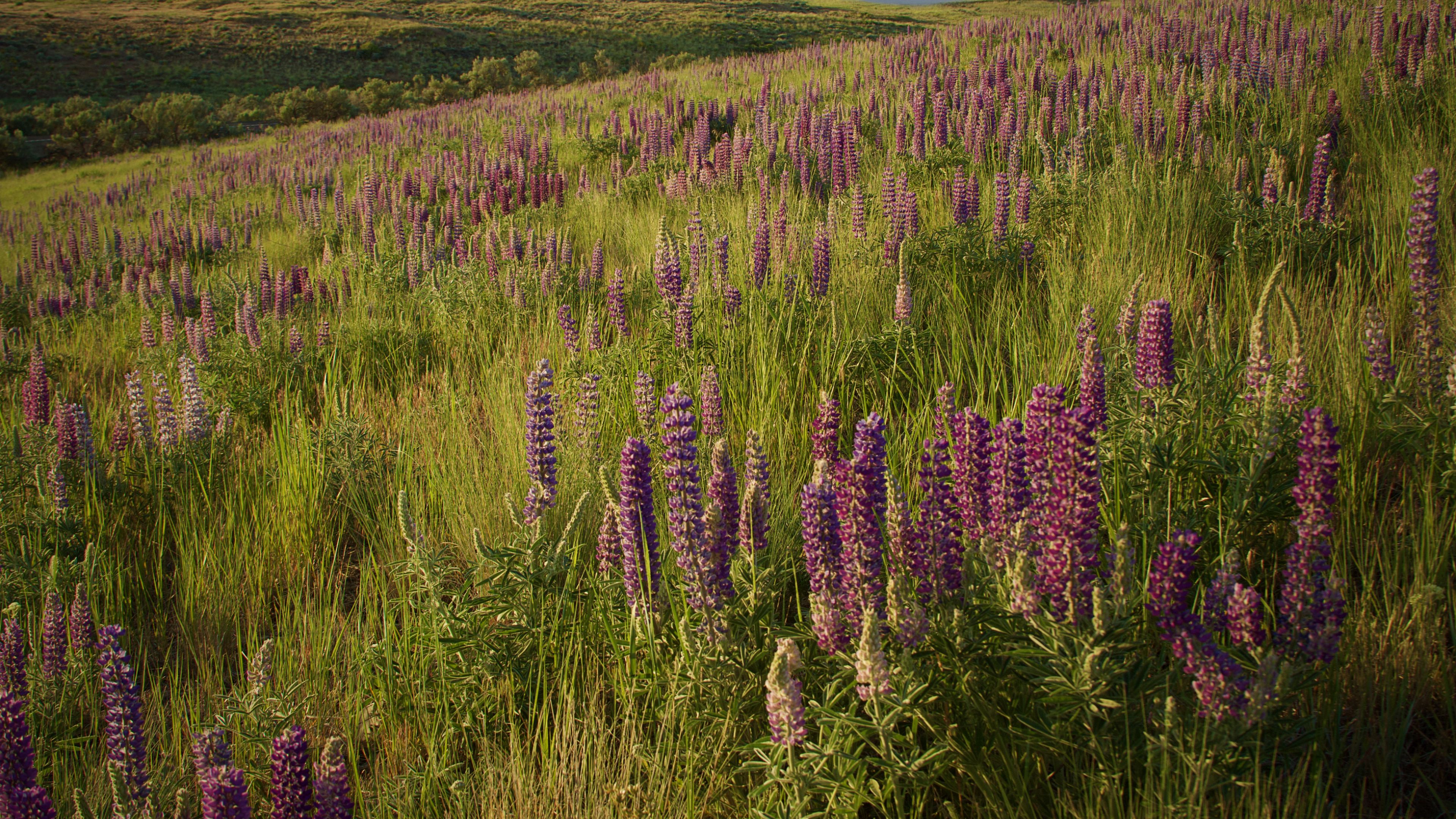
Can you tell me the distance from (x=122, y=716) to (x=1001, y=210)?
416cm

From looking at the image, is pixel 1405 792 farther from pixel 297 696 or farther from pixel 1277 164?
pixel 1277 164

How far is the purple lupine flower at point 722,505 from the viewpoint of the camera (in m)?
Answer: 1.71

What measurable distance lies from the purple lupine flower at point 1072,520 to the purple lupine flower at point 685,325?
221 cm

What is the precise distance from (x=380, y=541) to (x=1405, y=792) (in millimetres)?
3075

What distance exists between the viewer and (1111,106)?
6742 mm

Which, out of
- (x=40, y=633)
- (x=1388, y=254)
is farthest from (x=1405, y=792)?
(x=40, y=633)

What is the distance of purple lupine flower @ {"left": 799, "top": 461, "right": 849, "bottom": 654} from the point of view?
5.32 ft

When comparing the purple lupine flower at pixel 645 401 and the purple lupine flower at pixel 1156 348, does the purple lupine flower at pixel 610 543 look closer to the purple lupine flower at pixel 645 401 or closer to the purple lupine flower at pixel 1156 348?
the purple lupine flower at pixel 645 401

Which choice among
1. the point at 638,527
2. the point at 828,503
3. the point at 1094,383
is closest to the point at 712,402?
the point at 638,527

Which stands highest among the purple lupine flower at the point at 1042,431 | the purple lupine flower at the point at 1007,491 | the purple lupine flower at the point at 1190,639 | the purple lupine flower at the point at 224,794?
the purple lupine flower at the point at 1042,431

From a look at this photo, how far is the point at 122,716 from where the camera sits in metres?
1.76

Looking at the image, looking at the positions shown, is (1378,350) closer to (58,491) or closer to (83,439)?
(58,491)

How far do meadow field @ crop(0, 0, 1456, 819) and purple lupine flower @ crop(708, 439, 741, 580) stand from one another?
1cm

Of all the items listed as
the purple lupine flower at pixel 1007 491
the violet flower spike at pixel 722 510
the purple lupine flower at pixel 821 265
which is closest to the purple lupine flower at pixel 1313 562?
the purple lupine flower at pixel 1007 491
